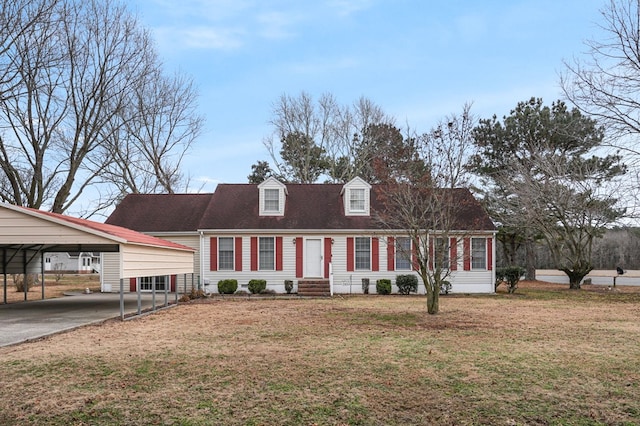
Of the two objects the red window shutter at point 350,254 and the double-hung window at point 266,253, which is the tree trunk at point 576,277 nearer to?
the red window shutter at point 350,254

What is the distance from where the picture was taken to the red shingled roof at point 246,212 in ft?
74.5

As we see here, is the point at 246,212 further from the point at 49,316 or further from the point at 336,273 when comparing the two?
the point at 49,316

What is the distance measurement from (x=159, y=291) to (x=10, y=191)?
619 inches

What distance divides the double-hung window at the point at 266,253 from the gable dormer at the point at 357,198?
3719 millimetres

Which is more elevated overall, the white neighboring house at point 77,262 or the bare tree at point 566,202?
the bare tree at point 566,202

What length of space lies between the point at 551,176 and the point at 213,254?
16480mm

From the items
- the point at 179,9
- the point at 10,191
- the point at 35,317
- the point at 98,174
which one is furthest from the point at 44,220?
the point at 10,191

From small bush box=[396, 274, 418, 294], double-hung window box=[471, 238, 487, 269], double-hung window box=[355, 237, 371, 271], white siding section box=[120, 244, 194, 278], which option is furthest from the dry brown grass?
double-hung window box=[471, 238, 487, 269]

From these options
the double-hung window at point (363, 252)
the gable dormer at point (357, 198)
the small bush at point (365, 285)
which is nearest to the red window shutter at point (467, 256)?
the double-hung window at point (363, 252)

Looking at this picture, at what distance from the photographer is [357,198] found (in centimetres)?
2352

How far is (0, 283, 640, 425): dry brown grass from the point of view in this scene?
5.35m

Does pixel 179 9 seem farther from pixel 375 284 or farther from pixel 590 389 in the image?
pixel 375 284

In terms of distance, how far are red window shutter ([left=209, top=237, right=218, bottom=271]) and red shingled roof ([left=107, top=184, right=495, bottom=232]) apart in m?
0.58

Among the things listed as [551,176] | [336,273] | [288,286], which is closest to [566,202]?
[551,176]
